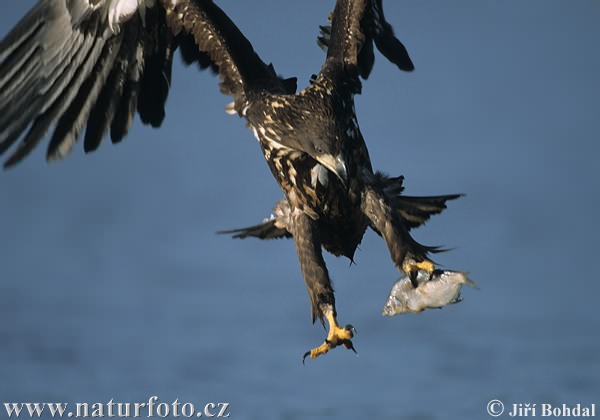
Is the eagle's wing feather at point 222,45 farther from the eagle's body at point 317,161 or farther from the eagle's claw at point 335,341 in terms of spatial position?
the eagle's claw at point 335,341

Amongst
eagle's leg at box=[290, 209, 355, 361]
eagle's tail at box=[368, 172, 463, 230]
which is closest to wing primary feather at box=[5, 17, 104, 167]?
eagle's leg at box=[290, 209, 355, 361]

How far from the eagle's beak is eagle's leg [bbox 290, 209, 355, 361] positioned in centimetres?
57

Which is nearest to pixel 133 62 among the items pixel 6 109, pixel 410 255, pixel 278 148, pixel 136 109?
pixel 136 109

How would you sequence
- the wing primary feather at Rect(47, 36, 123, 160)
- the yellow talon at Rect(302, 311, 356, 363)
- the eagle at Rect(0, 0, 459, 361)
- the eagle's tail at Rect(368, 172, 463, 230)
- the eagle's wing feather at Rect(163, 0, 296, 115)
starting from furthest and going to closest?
the eagle's tail at Rect(368, 172, 463, 230) → the wing primary feather at Rect(47, 36, 123, 160) → the eagle's wing feather at Rect(163, 0, 296, 115) → the eagle at Rect(0, 0, 459, 361) → the yellow talon at Rect(302, 311, 356, 363)

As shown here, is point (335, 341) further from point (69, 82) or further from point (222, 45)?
point (69, 82)

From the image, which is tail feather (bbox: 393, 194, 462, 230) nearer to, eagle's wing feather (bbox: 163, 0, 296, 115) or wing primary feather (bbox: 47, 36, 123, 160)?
eagle's wing feather (bbox: 163, 0, 296, 115)

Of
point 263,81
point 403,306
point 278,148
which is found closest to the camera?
point 403,306

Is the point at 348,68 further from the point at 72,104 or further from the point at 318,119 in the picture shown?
the point at 72,104

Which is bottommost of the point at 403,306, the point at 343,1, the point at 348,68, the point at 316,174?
the point at 403,306

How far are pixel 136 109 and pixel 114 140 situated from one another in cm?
33

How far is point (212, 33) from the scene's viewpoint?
26.5 feet

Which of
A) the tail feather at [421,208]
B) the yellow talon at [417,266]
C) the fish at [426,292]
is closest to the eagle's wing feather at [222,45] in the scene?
the tail feather at [421,208]

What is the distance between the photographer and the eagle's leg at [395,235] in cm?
713

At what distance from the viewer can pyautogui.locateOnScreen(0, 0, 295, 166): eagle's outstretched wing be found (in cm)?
809
